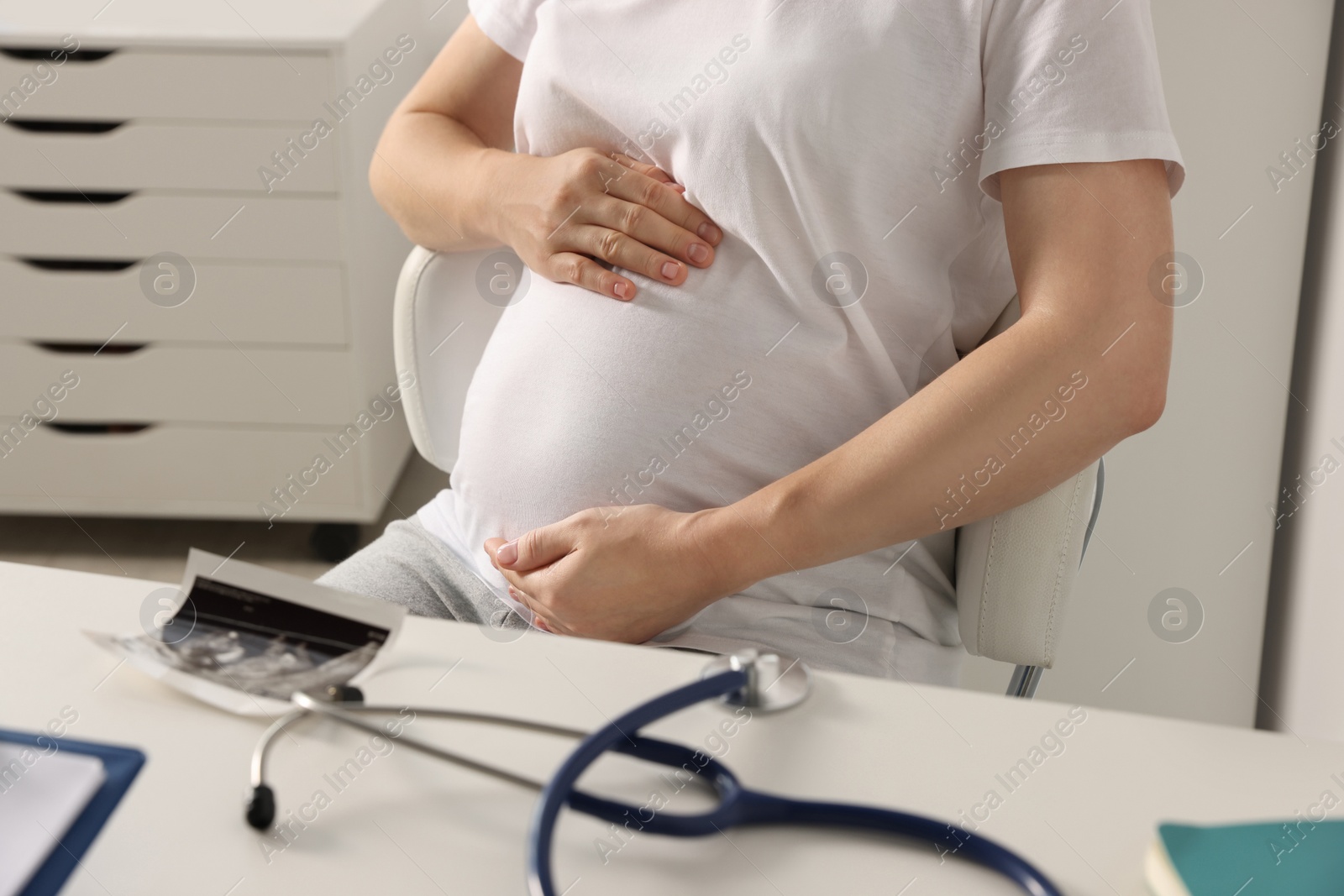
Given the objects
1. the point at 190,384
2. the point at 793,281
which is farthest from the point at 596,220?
the point at 190,384

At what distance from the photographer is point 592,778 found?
420 millimetres

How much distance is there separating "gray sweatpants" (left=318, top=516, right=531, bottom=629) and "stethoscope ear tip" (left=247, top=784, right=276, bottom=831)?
1.26 feet

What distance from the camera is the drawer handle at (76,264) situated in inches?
67.2

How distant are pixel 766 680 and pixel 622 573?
10.1 inches

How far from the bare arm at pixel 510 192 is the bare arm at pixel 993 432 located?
0.18 metres

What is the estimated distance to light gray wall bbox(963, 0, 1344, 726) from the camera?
1080 millimetres

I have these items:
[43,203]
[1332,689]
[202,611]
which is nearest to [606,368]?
[202,611]

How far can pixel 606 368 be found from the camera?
77 cm

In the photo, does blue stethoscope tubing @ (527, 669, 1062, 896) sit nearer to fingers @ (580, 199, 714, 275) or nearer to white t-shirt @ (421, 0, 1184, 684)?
white t-shirt @ (421, 0, 1184, 684)

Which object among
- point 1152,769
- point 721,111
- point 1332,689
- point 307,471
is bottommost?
point 1332,689

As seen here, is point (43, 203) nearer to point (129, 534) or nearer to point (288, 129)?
point (288, 129)

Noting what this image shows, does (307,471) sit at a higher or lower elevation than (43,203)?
lower

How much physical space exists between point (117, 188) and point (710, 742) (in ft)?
4.93

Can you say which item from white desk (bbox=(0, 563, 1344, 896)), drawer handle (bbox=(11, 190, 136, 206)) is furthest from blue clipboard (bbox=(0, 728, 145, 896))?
drawer handle (bbox=(11, 190, 136, 206))
